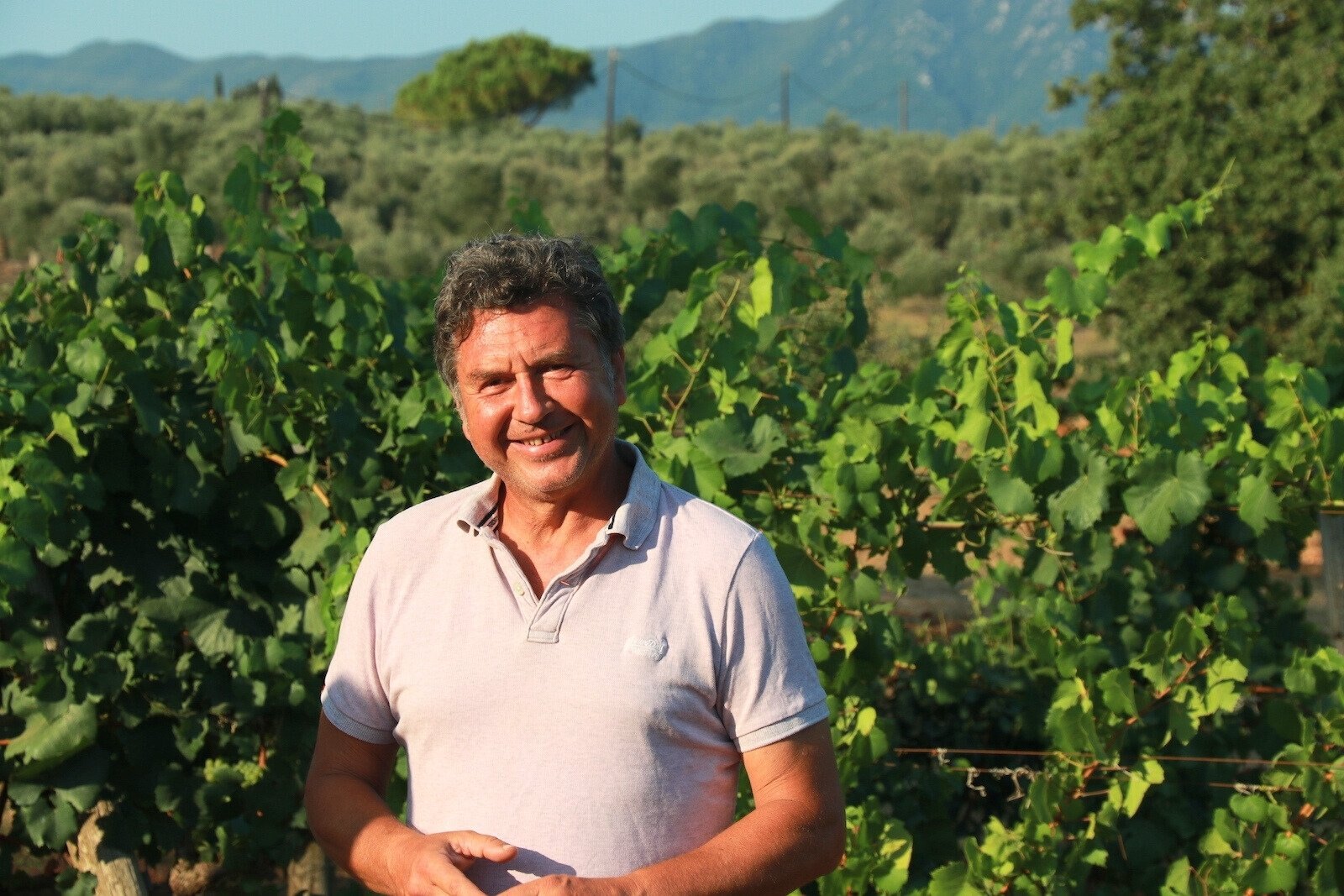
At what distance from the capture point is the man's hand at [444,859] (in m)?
1.45

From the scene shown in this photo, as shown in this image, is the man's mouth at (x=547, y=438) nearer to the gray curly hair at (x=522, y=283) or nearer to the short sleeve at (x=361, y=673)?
the gray curly hair at (x=522, y=283)

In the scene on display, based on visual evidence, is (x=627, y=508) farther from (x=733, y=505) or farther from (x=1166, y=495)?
(x=1166, y=495)

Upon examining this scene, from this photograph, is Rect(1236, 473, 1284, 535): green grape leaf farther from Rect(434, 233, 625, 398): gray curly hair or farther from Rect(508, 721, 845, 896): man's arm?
Rect(434, 233, 625, 398): gray curly hair

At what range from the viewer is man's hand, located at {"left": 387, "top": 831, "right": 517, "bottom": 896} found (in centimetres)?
145

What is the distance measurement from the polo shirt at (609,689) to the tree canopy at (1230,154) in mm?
9130

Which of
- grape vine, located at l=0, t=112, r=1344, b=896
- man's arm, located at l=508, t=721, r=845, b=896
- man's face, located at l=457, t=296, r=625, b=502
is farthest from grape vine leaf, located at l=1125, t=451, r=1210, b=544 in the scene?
man's face, located at l=457, t=296, r=625, b=502

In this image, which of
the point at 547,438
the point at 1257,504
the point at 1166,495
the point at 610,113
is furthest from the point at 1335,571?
the point at 610,113

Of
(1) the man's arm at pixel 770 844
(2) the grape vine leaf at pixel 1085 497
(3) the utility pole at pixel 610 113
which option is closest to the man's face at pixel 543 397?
(1) the man's arm at pixel 770 844

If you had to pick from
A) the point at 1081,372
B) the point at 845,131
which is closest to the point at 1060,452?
the point at 1081,372

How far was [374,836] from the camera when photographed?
1.58m

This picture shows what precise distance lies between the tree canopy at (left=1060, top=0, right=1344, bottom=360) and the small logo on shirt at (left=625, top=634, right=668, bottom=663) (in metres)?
9.20

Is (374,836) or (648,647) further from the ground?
(648,647)

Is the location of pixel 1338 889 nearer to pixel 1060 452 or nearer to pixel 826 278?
pixel 1060 452

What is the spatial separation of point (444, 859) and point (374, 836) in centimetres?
15
